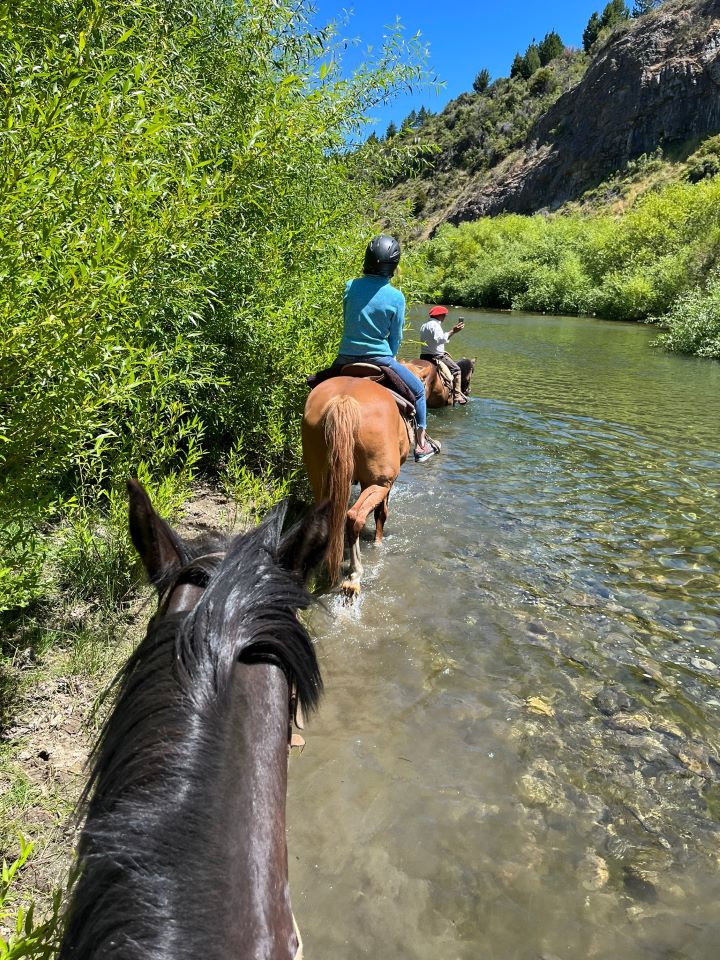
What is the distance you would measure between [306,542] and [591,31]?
546 ft

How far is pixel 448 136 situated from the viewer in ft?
412

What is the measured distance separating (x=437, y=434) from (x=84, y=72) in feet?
30.4

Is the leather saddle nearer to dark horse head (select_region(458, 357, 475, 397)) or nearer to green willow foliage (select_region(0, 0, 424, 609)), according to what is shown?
green willow foliage (select_region(0, 0, 424, 609))

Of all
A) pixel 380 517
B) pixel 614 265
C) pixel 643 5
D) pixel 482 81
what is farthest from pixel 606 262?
pixel 482 81

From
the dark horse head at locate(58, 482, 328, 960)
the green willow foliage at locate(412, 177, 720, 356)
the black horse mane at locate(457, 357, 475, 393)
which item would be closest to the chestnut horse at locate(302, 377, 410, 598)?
the dark horse head at locate(58, 482, 328, 960)

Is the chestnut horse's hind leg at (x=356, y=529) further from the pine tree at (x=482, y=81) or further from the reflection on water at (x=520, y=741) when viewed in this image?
the pine tree at (x=482, y=81)

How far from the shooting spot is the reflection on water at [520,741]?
8.55 feet

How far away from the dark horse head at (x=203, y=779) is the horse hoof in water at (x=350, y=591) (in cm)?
359

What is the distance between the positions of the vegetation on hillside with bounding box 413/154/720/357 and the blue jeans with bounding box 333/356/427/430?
12319 mm

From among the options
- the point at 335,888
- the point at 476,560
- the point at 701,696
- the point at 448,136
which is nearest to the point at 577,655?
the point at 701,696

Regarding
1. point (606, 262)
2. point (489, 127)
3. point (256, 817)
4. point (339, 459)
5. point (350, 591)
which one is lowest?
point (350, 591)

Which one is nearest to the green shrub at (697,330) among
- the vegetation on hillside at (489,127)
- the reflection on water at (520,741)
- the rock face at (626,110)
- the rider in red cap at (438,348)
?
the rider in red cap at (438,348)

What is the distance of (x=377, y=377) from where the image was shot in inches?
238

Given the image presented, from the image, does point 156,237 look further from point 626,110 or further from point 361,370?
point 626,110
